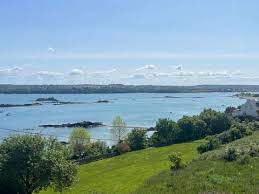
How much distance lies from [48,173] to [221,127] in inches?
2175

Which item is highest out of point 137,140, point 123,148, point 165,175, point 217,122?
point 165,175

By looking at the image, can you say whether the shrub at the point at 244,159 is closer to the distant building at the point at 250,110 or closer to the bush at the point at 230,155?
the bush at the point at 230,155

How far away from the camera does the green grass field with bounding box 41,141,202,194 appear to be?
40.2 meters

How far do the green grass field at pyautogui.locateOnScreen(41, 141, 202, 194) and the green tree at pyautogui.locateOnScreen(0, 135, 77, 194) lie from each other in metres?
3.59

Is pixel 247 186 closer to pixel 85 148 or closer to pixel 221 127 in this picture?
pixel 85 148

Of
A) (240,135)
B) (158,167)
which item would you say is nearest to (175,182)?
(158,167)

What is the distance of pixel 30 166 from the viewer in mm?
31266

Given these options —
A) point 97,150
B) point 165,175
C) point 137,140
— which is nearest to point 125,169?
point 165,175

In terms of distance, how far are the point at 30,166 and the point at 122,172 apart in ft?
62.1

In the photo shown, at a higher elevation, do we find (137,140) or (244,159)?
(244,159)

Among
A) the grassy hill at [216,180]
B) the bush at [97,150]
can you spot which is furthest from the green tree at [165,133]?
the grassy hill at [216,180]

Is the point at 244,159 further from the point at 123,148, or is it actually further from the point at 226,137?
the point at 123,148

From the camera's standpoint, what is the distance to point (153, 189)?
87.2 ft

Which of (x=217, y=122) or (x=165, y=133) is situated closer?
(x=165, y=133)
